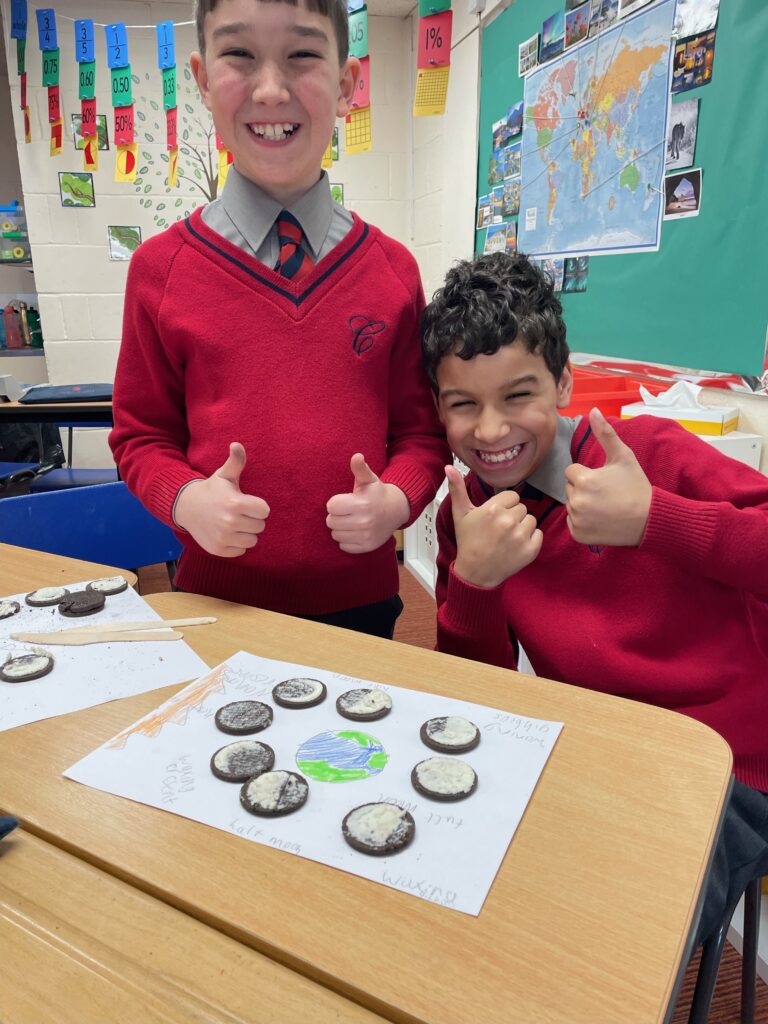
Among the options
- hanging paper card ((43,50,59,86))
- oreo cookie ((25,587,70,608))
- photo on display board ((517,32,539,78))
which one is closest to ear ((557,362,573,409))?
oreo cookie ((25,587,70,608))

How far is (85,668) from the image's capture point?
31.1 inches

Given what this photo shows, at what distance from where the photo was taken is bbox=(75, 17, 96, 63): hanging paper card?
292 cm

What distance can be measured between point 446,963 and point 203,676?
428mm

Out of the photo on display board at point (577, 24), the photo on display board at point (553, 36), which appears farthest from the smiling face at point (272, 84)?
the photo on display board at point (553, 36)

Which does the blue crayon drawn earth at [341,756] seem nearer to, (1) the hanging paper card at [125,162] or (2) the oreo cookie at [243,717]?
(2) the oreo cookie at [243,717]

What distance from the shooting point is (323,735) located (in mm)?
646

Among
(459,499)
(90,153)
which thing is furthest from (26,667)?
(90,153)

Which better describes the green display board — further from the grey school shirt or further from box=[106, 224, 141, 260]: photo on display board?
box=[106, 224, 141, 260]: photo on display board

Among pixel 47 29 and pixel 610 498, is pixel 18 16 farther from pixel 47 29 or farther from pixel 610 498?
pixel 610 498

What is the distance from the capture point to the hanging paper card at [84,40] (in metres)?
2.92

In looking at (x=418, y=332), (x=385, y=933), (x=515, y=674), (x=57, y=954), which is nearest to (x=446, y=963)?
(x=385, y=933)

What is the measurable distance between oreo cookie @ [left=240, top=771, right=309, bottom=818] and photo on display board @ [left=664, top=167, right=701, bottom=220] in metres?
1.69

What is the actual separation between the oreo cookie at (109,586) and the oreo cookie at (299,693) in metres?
0.37

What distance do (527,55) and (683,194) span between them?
40.8 inches
